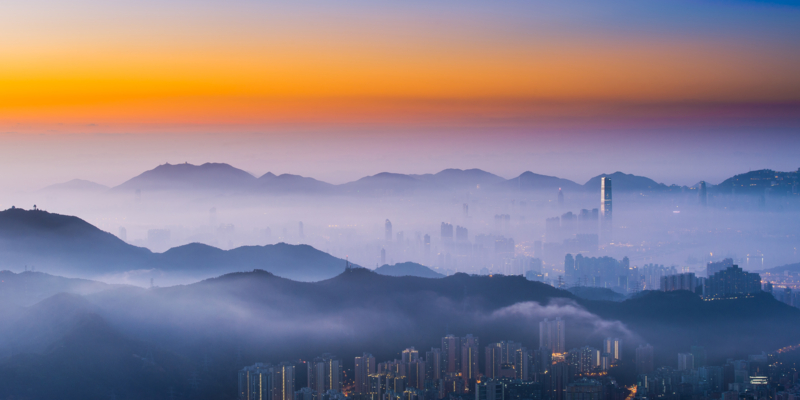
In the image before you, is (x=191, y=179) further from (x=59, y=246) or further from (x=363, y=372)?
(x=363, y=372)

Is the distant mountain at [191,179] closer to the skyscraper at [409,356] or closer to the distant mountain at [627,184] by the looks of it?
the distant mountain at [627,184]

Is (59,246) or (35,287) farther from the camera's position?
(59,246)

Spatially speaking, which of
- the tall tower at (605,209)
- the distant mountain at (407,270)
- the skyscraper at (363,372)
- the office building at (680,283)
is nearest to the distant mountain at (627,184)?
the tall tower at (605,209)

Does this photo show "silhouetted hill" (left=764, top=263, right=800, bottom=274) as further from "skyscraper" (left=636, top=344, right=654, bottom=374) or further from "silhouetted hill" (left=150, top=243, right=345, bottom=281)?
"silhouetted hill" (left=150, top=243, right=345, bottom=281)

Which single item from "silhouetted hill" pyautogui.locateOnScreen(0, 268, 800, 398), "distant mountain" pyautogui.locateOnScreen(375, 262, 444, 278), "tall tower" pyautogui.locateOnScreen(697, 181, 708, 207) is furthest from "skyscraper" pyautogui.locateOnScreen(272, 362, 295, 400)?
"tall tower" pyautogui.locateOnScreen(697, 181, 708, 207)

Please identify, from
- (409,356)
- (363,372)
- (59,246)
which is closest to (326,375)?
(363,372)
